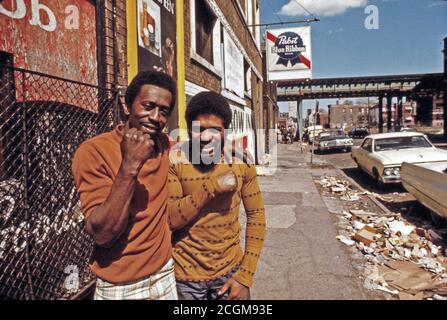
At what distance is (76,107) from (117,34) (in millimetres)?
1103

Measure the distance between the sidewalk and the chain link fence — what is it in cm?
213

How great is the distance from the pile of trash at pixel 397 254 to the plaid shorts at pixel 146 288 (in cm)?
310

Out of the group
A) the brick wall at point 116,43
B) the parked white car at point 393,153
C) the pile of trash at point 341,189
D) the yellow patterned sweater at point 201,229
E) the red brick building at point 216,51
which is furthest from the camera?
the parked white car at point 393,153

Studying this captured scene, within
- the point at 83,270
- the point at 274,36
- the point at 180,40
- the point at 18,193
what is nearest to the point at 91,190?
the point at 18,193

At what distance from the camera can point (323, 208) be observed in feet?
25.8

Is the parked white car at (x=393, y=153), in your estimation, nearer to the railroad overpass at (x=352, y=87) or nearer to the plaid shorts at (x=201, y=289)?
the plaid shorts at (x=201, y=289)

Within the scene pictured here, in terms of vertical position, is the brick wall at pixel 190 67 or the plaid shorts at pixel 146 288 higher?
the brick wall at pixel 190 67

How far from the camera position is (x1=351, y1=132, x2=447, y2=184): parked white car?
938cm

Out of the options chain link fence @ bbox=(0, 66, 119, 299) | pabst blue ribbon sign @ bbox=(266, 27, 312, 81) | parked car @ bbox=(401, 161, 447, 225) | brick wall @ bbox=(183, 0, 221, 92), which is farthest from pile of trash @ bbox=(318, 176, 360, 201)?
pabst blue ribbon sign @ bbox=(266, 27, 312, 81)

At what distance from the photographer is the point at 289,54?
17.6 meters

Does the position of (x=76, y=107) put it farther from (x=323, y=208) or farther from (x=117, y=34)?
(x=323, y=208)

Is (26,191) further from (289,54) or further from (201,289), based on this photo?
(289,54)

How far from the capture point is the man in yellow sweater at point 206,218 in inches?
76.4

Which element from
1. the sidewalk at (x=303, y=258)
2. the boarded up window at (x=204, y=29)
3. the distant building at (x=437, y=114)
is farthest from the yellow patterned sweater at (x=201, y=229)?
the distant building at (x=437, y=114)
